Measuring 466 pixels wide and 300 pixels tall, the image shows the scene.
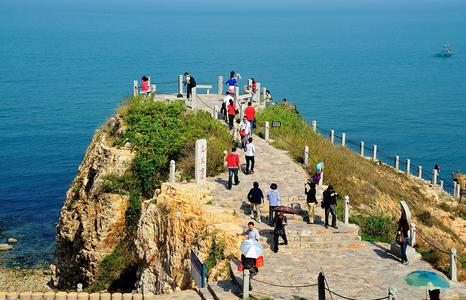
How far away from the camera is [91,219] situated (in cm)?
2927

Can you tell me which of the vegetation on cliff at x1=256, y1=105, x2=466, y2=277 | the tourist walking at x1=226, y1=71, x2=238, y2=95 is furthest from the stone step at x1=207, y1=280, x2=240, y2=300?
the tourist walking at x1=226, y1=71, x2=238, y2=95

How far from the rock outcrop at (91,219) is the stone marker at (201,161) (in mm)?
4426

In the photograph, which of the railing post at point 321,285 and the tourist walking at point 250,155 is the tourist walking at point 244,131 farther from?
the railing post at point 321,285

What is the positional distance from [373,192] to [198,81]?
55.9 m

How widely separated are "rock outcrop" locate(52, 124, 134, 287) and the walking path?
16.8 feet

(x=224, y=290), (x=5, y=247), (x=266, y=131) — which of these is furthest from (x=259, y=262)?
(x=5, y=247)

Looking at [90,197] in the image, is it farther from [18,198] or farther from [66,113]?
[66,113]

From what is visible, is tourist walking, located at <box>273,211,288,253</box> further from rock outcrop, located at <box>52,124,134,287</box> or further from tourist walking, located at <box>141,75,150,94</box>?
tourist walking, located at <box>141,75,150,94</box>

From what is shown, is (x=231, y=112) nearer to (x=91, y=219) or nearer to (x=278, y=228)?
(x=91, y=219)

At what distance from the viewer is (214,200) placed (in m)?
24.0

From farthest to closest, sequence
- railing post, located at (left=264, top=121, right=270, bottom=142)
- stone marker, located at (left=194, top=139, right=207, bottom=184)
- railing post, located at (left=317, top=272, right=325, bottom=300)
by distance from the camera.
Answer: railing post, located at (left=264, top=121, right=270, bottom=142)
stone marker, located at (left=194, top=139, right=207, bottom=184)
railing post, located at (left=317, top=272, right=325, bottom=300)

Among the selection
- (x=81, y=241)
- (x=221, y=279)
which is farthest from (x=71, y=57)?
(x=221, y=279)

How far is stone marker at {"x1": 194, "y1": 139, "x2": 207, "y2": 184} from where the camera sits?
24467mm

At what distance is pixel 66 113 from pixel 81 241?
4811 centimetres
